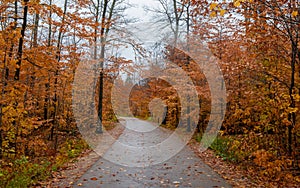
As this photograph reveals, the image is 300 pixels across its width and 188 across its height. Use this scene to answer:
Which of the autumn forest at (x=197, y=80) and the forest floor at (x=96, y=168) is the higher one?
the autumn forest at (x=197, y=80)

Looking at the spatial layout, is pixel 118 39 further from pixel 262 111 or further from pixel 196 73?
pixel 262 111

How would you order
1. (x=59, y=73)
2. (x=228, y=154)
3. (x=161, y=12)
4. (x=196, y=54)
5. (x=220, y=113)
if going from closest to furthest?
(x=228, y=154) < (x=59, y=73) < (x=220, y=113) < (x=196, y=54) < (x=161, y=12)

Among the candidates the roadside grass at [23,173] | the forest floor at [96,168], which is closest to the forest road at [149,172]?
the forest floor at [96,168]

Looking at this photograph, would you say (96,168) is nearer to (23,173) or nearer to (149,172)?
(149,172)

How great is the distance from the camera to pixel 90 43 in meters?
12.5

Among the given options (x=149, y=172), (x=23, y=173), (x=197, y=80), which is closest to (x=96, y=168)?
(x=149, y=172)

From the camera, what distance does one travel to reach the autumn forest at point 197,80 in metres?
5.88

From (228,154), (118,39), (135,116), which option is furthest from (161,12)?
(135,116)

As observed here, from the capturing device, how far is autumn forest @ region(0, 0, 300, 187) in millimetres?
5883

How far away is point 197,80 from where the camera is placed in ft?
43.7

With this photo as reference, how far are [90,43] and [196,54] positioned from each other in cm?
534

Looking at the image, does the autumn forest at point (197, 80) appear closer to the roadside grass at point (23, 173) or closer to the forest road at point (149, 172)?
the roadside grass at point (23, 173)

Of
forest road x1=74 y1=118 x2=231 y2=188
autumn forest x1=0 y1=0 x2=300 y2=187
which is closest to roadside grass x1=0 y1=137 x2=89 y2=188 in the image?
autumn forest x1=0 y1=0 x2=300 y2=187

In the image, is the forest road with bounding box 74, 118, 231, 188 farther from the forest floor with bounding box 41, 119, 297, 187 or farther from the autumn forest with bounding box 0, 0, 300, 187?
the autumn forest with bounding box 0, 0, 300, 187
